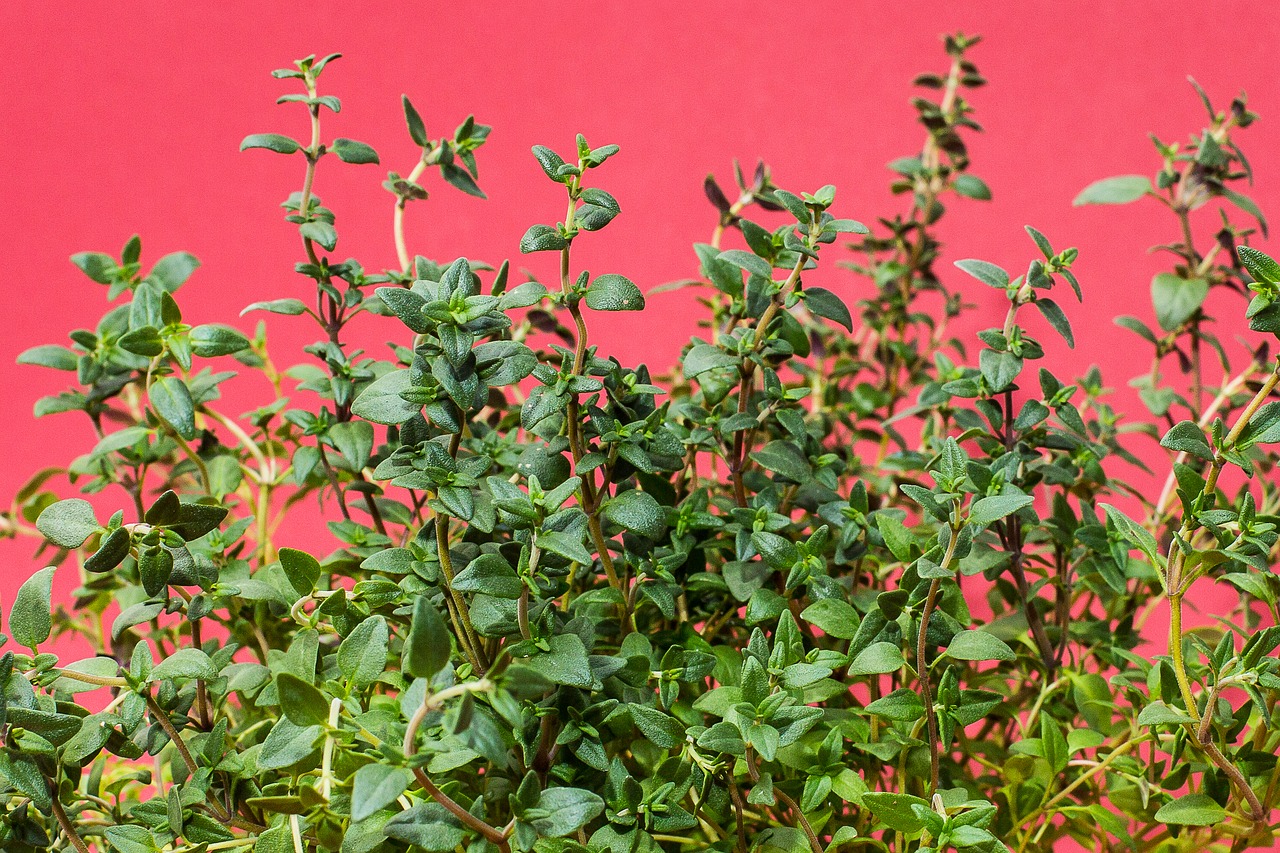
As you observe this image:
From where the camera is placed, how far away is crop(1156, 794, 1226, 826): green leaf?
0.59m

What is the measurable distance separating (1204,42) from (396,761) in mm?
1500

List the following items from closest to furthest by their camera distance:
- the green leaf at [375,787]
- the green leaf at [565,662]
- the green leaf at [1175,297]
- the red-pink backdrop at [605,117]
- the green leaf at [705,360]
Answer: the green leaf at [375,787]
the green leaf at [565,662]
the green leaf at [705,360]
the green leaf at [1175,297]
the red-pink backdrop at [605,117]

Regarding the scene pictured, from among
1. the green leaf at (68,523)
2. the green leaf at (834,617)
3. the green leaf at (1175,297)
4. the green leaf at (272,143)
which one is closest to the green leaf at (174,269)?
the green leaf at (272,143)

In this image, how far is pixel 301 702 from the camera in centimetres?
43

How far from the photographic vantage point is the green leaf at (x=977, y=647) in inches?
21.7

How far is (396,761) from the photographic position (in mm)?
402

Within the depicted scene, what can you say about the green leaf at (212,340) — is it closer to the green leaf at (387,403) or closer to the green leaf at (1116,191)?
the green leaf at (387,403)

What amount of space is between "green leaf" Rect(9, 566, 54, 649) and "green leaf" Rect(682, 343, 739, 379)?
0.34m

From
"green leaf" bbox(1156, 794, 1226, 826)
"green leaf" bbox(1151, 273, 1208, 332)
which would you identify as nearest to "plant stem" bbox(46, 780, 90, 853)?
"green leaf" bbox(1156, 794, 1226, 826)

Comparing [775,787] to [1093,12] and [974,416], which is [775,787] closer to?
[974,416]

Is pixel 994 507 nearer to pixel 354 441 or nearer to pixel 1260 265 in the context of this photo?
pixel 1260 265

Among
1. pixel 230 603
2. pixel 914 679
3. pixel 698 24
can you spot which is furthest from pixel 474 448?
pixel 698 24

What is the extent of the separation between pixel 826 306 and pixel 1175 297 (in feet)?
1.28

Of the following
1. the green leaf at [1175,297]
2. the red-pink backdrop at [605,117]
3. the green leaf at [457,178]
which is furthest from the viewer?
the red-pink backdrop at [605,117]
